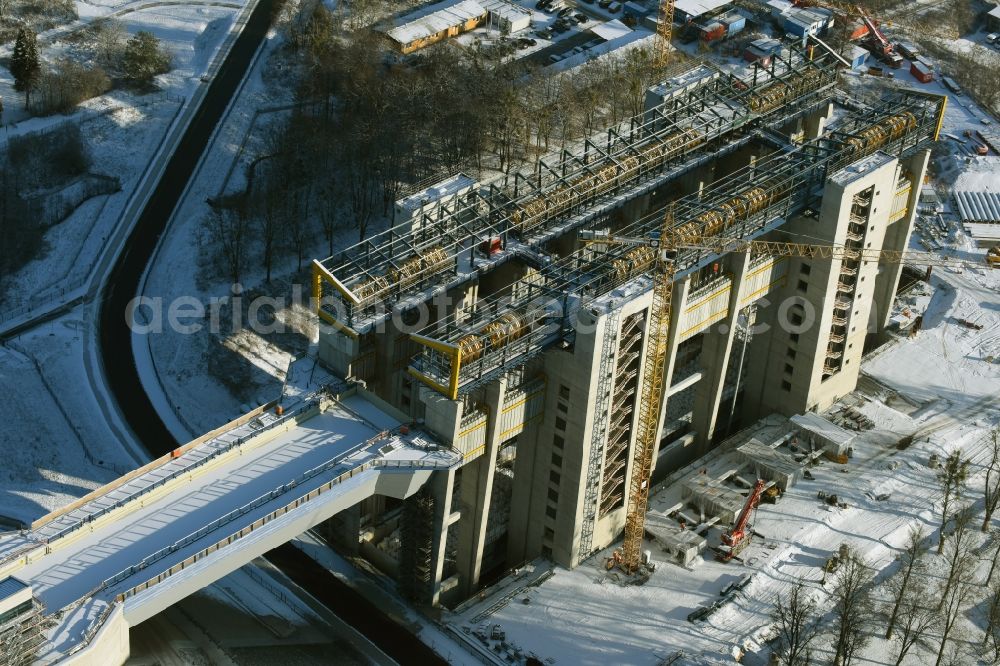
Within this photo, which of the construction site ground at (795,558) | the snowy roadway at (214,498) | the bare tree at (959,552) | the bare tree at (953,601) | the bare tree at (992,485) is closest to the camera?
the snowy roadway at (214,498)

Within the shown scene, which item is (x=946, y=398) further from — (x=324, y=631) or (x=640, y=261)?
(x=324, y=631)

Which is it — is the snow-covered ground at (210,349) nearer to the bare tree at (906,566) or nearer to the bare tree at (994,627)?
the bare tree at (906,566)

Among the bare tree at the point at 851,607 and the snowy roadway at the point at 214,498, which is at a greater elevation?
the snowy roadway at the point at 214,498

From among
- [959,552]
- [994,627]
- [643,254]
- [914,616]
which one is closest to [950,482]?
[959,552]

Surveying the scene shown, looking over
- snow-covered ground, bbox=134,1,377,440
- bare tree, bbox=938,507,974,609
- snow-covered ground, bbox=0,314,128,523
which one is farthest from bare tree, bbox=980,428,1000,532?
snow-covered ground, bbox=0,314,128,523

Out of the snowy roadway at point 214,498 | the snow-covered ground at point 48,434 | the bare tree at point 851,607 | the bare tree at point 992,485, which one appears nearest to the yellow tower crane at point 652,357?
the bare tree at point 851,607

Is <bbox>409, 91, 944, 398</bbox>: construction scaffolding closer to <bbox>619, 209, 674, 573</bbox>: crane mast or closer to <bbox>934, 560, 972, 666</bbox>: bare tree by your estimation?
<bbox>619, 209, 674, 573</bbox>: crane mast

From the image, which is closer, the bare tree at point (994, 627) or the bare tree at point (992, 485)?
the bare tree at point (994, 627)
